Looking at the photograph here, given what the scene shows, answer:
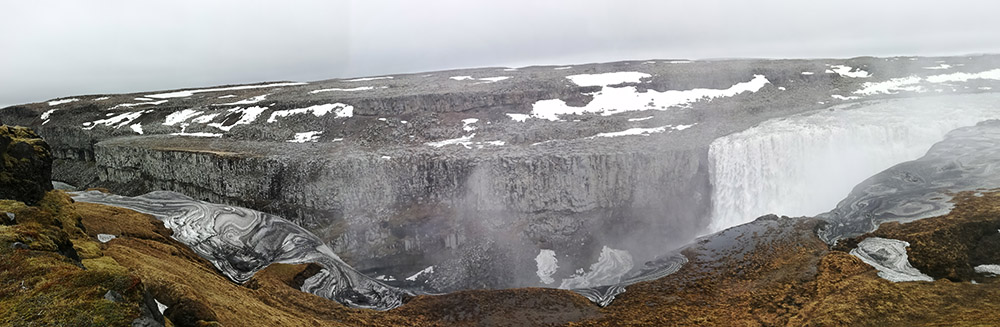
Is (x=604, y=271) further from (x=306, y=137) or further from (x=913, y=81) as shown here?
(x=913, y=81)

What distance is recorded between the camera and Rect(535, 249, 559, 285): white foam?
111 feet

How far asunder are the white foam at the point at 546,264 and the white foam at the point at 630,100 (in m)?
14.0

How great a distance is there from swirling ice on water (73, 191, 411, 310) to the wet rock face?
5.53m

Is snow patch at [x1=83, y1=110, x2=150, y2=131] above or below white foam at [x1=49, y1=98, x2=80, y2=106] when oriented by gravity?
below

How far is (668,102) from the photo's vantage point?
4812cm

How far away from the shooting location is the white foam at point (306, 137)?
4472 centimetres

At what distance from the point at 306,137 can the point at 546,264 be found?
2355 centimetres

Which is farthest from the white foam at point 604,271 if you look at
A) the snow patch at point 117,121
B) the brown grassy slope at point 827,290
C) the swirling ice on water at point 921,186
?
the snow patch at point 117,121

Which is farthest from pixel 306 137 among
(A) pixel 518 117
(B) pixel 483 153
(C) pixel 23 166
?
(C) pixel 23 166

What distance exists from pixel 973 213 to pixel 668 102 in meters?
29.1

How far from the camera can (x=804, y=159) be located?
36156 mm

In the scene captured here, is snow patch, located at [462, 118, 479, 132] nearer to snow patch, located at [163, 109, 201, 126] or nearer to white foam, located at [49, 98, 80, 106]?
snow patch, located at [163, 109, 201, 126]

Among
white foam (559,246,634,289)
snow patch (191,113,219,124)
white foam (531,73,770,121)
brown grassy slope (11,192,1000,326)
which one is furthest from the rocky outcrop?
snow patch (191,113,219,124)

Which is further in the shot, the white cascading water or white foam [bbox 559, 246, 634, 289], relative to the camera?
the white cascading water
